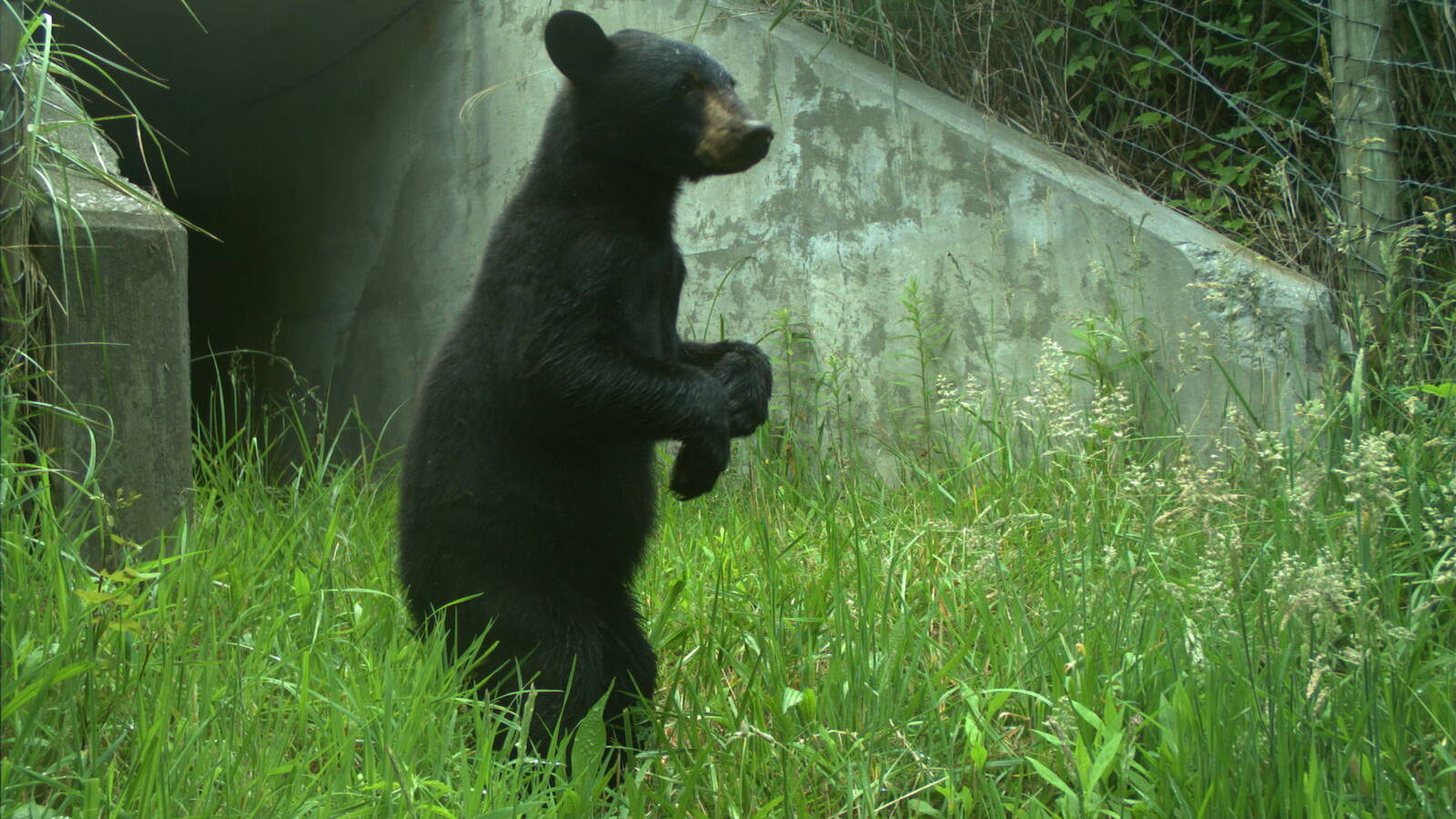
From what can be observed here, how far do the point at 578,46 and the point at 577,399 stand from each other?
89 cm

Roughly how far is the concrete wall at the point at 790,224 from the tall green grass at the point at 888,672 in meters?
1.03

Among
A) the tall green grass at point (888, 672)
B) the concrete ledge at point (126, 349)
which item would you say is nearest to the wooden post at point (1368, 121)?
the tall green grass at point (888, 672)

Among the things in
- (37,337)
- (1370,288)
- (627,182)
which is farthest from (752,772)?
(1370,288)

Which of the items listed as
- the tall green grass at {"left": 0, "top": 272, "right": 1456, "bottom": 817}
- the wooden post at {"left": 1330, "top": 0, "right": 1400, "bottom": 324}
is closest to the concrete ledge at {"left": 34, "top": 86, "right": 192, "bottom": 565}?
the tall green grass at {"left": 0, "top": 272, "right": 1456, "bottom": 817}

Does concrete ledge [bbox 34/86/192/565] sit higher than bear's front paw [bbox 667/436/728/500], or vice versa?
bear's front paw [bbox 667/436/728/500]

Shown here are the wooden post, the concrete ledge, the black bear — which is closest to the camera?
the black bear

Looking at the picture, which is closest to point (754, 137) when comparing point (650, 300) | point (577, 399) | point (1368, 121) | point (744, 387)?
point (650, 300)

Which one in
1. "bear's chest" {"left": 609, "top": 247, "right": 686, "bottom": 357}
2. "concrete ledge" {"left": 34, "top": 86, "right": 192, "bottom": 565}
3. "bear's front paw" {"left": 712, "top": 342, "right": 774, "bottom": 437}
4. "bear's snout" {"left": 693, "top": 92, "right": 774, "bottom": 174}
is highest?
"bear's snout" {"left": 693, "top": 92, "right": 774, "bottom": 174}

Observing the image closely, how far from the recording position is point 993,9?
5668mm

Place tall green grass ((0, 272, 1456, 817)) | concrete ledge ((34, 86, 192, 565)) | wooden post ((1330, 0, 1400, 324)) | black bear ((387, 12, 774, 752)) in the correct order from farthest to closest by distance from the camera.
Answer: wooden post ((1330, 0, 1400, 324)) < concrete ledge ((34, 86, 192, 565)) < black bear ((387, 12, 774, 752)) < tall green grass ((0, 272, 1456, 817))

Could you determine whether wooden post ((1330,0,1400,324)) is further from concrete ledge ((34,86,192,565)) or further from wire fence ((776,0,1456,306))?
concrete ledge ((34,86,192,565))

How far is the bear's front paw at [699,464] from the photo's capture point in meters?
2.81

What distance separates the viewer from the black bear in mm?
2674

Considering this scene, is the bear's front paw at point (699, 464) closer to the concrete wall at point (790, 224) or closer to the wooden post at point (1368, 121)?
the concrete wall at point (790, 224)
